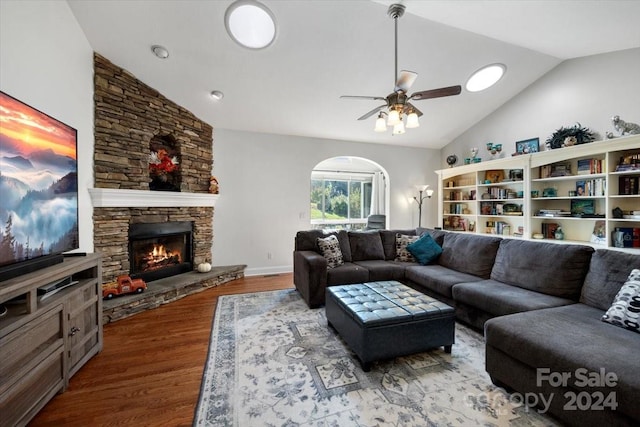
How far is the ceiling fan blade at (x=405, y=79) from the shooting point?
223cm

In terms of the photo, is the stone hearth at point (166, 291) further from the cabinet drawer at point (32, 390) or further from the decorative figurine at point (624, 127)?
the decorative figurine at point (624, 127)

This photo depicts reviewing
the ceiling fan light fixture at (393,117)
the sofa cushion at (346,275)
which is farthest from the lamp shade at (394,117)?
the sofa cushion at (346,275)

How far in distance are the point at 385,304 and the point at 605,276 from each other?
1632 mm

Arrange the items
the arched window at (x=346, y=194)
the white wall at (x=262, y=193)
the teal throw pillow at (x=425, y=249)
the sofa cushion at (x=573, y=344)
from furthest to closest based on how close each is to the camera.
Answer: the arched window at (x=346, y=194) < the white wall at (x=262, y=193) < the teal throw pillow at (x=425, y=249) < the sofa cushion at (x=573, y=344)

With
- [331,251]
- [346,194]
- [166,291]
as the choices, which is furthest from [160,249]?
[346,194]

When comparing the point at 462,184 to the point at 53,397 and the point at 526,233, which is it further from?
the point at 53,397

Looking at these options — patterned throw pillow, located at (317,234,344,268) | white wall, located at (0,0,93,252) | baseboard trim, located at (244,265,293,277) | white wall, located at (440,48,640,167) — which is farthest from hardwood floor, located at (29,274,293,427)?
white wall, located at (440,48,640,167)

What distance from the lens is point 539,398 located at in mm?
1579

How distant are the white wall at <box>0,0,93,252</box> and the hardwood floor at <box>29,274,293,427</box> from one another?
1135mm

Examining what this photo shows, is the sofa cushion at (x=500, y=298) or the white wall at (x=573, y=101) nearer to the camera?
the sofa cushion at (x=500, y=298)

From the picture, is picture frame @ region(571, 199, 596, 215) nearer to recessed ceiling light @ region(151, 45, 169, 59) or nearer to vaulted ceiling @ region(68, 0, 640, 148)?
vaulted ceiling @ region(68, 0, 640, 148)

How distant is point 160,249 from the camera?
152 inches

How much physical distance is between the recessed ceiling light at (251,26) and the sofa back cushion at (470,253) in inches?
129

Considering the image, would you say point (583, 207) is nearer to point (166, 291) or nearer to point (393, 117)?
point (393, 117)
